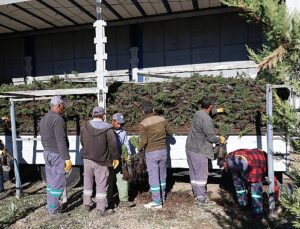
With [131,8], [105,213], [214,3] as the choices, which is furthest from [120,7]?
[105,213]

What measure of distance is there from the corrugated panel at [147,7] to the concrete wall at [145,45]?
35.5 inches

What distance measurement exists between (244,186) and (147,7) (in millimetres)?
5968

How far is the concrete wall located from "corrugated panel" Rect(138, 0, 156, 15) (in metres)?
0.90

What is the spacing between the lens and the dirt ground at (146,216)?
5059 millimetres

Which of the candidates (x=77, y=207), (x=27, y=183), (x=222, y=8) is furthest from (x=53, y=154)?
(x=222, y=8)

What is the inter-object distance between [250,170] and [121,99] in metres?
2.80

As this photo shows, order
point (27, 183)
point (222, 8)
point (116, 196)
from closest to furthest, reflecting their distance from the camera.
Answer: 1. point (116, 196)
2. point (27, 183)
3. point (222, 8)

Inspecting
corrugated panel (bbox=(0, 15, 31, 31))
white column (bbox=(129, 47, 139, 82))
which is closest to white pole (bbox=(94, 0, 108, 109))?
white column (bbox=(129, 47, 139, 82))

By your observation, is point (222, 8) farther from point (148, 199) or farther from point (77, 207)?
point (77, 207)

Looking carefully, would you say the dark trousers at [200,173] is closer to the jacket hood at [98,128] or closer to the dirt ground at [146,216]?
the dirt ground at [146,216]

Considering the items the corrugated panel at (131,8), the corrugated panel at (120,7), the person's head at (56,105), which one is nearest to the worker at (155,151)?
the person's head at (56,105)

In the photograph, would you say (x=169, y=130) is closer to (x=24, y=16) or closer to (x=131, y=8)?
(x=131, y=8)

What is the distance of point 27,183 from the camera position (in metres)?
7.59

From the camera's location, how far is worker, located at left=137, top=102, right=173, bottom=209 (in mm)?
5754
